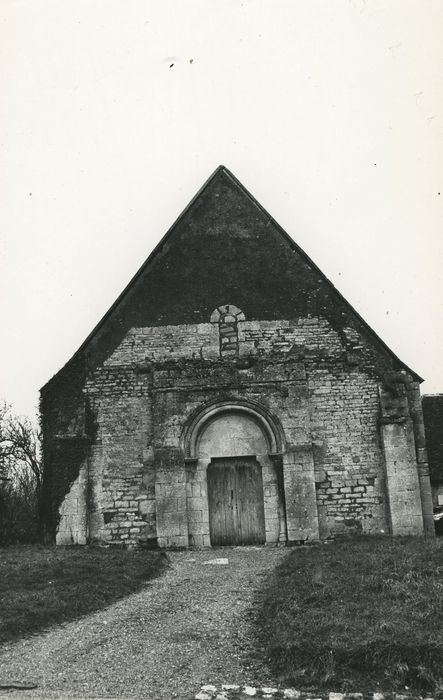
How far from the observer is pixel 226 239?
16703mm

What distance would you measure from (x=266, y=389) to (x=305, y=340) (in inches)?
64.6

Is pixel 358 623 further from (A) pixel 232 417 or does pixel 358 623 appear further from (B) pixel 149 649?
(A) pixel 232 417

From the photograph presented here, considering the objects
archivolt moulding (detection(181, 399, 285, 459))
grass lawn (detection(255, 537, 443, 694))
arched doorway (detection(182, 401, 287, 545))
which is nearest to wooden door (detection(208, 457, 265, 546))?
arched doorway (detection(182, 401, 287, 545))

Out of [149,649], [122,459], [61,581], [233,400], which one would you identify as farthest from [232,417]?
[149,649]

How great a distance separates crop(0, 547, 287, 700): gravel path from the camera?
5863 millimetres

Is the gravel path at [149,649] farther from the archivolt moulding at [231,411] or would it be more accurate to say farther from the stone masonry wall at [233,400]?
the archivolt moulding at [231,411]

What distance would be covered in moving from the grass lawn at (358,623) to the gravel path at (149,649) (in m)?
0.35

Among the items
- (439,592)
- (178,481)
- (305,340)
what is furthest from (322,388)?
(439,592)

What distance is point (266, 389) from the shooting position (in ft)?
49.9

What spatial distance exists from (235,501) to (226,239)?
6.43m

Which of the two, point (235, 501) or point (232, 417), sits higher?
point (232, 417)

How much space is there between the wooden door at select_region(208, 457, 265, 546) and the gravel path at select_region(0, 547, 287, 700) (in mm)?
4927

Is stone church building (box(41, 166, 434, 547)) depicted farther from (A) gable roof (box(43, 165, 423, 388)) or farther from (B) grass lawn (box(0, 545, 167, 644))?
(B) grass lawn (box(0, 545, 167, 644))

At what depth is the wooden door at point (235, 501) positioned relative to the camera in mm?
14945
